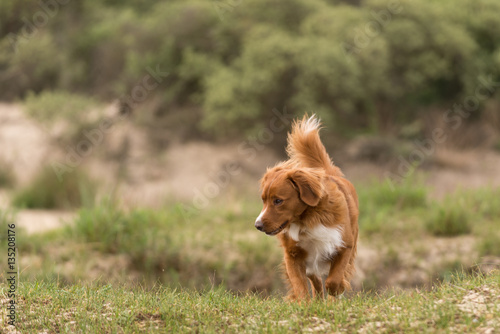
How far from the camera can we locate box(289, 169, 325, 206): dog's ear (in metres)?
4.68

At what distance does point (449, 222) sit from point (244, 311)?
598 cm

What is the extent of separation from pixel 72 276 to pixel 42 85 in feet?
34.8

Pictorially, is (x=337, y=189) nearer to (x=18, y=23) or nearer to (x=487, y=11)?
(x=487, y=11)

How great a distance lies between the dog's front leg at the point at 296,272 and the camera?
4914mm

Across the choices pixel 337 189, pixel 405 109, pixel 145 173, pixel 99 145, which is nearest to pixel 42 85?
pixel 99 145

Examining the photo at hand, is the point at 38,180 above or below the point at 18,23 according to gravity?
below

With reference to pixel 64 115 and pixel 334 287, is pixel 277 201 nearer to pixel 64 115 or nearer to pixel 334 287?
pixel 334 287

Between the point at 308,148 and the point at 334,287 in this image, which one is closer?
the point at 334,287

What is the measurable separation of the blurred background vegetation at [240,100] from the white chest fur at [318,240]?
16.5 ft

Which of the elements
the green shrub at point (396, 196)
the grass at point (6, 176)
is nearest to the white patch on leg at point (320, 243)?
the green shrub at point (396, 196)

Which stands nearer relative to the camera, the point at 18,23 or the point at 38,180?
the point at 38,180

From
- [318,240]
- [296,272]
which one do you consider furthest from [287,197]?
[296,272]

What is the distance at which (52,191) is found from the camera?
11.5 m

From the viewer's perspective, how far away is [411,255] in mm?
9016
